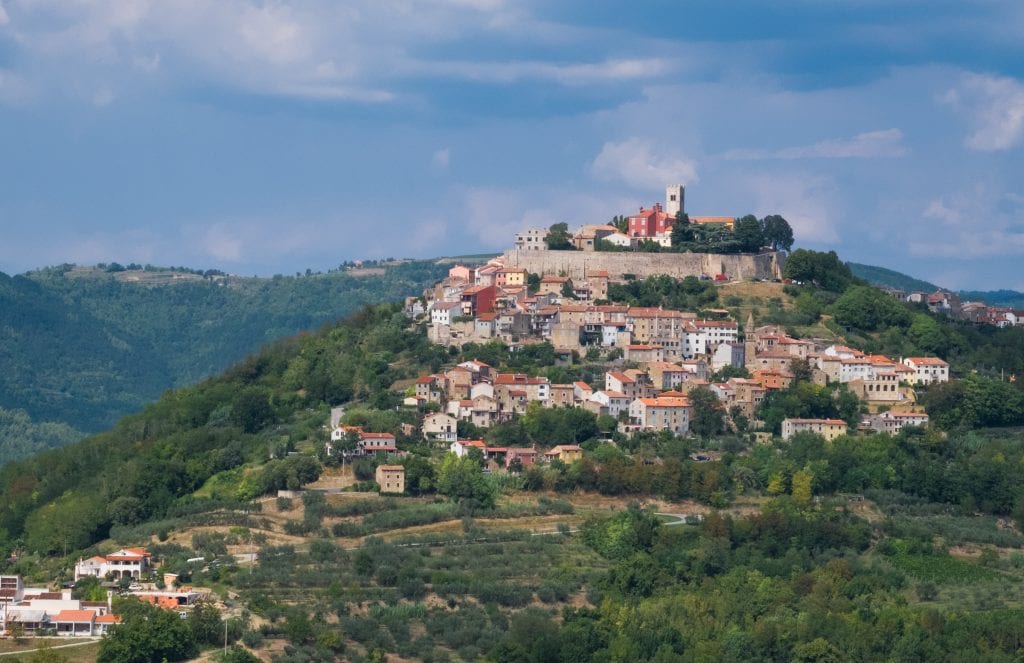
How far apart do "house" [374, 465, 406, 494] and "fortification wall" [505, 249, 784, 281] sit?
1897cm

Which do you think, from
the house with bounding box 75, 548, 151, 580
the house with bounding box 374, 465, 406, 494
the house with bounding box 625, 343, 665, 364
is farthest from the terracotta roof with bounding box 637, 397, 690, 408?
the house with bounding box 75, 548, 151, 580

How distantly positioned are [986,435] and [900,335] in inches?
326

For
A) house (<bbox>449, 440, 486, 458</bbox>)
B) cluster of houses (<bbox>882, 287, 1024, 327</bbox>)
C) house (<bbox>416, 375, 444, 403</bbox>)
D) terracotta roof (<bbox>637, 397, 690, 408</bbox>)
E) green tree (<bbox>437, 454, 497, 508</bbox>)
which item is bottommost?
green tree (<bbox>437, 454, 497, 508</bbox>)

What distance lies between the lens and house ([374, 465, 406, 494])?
2253 inches

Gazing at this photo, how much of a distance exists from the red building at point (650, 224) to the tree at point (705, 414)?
1551cm

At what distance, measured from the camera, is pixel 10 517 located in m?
62.0

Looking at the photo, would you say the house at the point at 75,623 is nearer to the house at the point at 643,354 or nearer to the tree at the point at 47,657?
the tree at the point at 47,657

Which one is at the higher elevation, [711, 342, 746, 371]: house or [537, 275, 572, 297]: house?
[537, 275, 572, 297]: house

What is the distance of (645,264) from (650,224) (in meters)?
3.58

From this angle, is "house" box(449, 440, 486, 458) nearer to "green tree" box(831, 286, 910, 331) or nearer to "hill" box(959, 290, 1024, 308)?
"green tree" box(831, 286, 910, 331)

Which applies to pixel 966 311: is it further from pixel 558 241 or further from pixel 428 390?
pixel 428 390

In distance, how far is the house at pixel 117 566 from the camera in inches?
2010

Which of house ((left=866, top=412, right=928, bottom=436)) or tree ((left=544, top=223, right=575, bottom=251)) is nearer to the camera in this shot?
house ((left=866, top=412, right=928, bottom=436))

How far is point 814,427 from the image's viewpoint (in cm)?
6247
